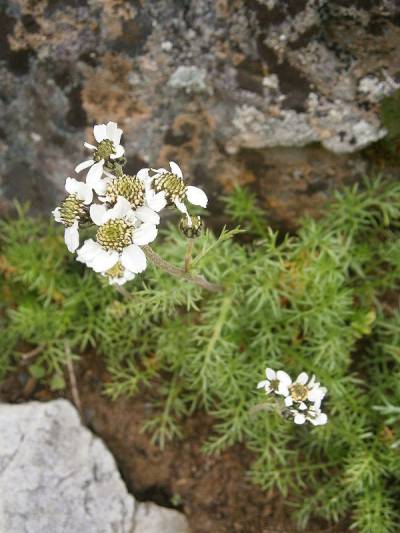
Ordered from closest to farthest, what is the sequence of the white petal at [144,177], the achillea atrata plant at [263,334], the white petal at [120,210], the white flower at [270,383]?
the white petal at [120,210]
the white petal at [144,177]
the white flower at [270,383]
the achillea atrata plant at [263,334]

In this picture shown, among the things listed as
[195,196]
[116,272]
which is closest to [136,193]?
[195,196]

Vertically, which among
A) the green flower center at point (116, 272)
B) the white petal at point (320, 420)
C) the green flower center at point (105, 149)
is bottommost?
the white petal at point (320, 420)

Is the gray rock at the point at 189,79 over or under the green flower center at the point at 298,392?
over

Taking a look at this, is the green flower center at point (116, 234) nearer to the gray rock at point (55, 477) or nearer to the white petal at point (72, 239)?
the white petal at point (72, 239)

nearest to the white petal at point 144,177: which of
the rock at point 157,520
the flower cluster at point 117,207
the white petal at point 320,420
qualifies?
the flower cluster at point 117,207

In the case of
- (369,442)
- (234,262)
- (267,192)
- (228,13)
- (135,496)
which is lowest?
(135,496)

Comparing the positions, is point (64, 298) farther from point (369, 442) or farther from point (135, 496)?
point (369, 442)

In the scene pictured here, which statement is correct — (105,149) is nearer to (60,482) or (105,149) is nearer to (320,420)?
(320,420)

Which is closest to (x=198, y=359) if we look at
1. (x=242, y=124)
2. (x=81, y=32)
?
(x=242, y=124)
